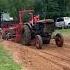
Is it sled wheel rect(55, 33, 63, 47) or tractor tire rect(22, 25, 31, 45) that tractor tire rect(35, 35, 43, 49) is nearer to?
tractor tire rect(22, 25, 31, 45)

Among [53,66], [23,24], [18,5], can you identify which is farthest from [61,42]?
[18,5]

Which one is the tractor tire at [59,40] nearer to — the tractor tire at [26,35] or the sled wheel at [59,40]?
the sled wheel at [59,40]

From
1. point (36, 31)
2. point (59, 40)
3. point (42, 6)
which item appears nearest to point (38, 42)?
point (36, 31)

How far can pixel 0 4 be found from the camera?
43.2 metres

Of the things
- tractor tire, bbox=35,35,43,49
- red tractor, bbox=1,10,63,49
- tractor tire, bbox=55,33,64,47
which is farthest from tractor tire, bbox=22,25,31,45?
tractor tire, bbox=55,33,64,47

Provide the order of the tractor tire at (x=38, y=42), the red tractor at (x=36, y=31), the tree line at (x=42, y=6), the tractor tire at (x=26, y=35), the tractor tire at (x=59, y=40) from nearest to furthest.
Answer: the tractor tire at (x=38, y=42)
the red tractor at (x=36, y=31)
the tractor tire at (x=59, y=40)
the tractor tire at (x=26, y=35)
the tree line at (x=42, y=6)

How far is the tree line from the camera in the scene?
42625 millimetres

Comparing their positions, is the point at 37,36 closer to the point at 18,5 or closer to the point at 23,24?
the point at 23,24

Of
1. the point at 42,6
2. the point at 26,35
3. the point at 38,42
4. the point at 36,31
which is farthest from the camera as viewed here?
the point at 42,6

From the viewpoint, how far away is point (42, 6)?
44.1 metres

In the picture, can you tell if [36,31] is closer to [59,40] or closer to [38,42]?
[38,42]

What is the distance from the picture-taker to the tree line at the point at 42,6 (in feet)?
140

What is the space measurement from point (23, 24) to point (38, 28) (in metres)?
1.76

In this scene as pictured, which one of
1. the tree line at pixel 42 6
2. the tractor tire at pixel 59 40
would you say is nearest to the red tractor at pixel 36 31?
the tractor tire at pixel 59 40
